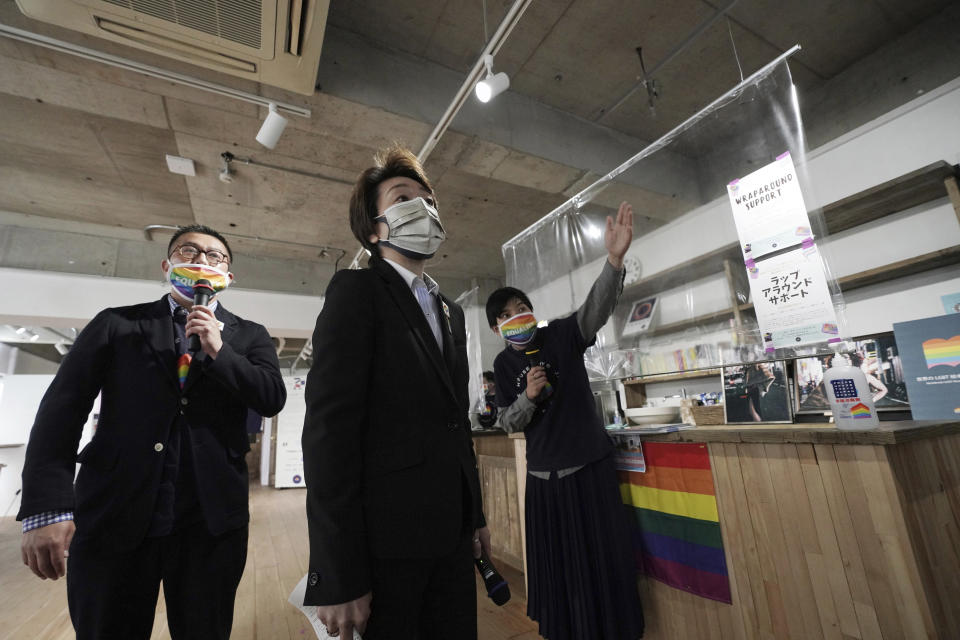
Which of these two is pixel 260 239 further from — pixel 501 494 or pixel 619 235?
pixel 619 235

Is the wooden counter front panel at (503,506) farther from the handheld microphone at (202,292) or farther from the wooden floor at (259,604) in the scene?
the handheld microphone at (202,292)

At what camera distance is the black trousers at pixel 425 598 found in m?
0.71

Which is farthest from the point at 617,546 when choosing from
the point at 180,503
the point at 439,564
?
the point at 180,503

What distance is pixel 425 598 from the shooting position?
81cm

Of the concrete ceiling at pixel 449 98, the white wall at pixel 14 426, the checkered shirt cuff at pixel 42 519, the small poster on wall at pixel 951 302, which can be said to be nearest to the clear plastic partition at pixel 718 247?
the concrete ceiling at pixel 449 98

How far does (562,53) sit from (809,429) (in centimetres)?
287

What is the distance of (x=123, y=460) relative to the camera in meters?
1.04

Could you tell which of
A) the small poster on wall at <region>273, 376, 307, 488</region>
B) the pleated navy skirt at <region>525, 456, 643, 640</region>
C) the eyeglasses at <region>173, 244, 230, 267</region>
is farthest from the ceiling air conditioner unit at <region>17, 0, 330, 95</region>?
the small poster on wall at <region>273, 376, 307, 488</region>

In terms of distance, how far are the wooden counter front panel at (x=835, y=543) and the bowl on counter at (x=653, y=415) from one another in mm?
599

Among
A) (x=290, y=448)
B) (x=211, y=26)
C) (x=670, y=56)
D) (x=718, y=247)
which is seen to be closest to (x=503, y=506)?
(x=718, y=247)

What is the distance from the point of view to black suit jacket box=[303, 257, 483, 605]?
0.69 m

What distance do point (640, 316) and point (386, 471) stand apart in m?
2.05

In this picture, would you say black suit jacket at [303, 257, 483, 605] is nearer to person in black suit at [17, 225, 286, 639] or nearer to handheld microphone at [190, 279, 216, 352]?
person in black suit at [17, 225, 286, 639]

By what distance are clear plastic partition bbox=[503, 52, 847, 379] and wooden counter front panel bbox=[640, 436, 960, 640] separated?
0.46 m
